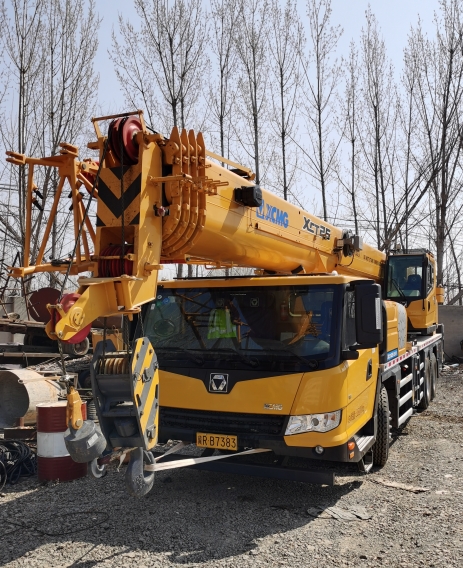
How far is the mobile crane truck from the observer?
4.14 m

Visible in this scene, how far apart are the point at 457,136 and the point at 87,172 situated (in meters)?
15.8

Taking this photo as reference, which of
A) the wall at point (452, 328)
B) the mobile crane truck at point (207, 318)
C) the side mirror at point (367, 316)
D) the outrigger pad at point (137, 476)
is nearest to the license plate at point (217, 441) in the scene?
the mobile crane truck at point (207, 318)

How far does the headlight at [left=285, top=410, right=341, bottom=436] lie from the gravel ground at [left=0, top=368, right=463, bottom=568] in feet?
2.70

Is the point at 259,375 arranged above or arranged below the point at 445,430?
above

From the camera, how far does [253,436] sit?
5105 mm

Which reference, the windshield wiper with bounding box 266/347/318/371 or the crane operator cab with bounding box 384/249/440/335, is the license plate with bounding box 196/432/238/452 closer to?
the windshield wiper with bounding box 266/347/318/371

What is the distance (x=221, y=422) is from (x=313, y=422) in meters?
0.87

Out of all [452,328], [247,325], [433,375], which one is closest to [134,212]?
[247,325]

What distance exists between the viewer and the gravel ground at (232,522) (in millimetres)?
4309

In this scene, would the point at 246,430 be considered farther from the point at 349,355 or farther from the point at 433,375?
the point at 433,375

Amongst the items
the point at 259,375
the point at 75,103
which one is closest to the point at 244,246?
the point at 259,375

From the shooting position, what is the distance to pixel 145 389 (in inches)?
165

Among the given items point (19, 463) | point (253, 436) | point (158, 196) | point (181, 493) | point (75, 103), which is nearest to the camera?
point (158, 196)

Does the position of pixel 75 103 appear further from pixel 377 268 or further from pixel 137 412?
pixel 137 412
